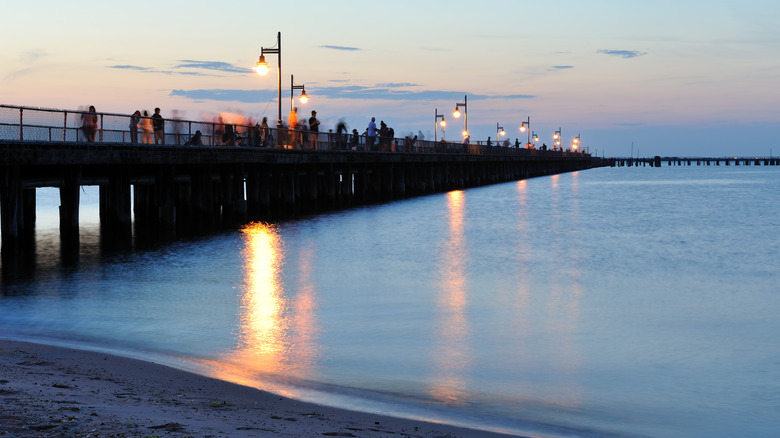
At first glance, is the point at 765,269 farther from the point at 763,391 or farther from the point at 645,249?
the point at 763,391

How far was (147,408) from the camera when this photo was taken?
23.9 ft

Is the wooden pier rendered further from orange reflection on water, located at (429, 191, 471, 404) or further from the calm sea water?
orange reflection on water, located at (429, 191, 471, 404)

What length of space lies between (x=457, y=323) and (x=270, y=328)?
119 inches

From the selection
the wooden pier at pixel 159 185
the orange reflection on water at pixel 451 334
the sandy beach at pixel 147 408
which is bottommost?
the orange reflection on water at pixel 451 334

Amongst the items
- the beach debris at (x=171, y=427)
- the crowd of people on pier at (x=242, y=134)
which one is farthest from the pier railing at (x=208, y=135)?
the beach debris at (x=171, y=427)

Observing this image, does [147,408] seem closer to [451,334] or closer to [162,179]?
[451,334]

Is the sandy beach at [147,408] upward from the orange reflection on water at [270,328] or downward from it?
upward

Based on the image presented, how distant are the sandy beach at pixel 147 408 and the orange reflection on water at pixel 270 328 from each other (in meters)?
0.90

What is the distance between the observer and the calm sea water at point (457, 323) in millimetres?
9445

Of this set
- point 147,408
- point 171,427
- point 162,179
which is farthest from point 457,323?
point 162,179

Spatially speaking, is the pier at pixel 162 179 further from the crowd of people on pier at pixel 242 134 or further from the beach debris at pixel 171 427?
the beach debris at pixel 171 427

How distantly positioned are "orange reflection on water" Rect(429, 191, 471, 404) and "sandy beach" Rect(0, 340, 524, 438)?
181cm

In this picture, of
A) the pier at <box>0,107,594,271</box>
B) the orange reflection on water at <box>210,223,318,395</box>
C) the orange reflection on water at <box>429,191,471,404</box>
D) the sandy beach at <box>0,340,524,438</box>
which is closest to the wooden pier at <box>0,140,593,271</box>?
the pier at <box>0,107,594,271</box>

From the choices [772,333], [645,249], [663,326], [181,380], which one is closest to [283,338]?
[181,380]
